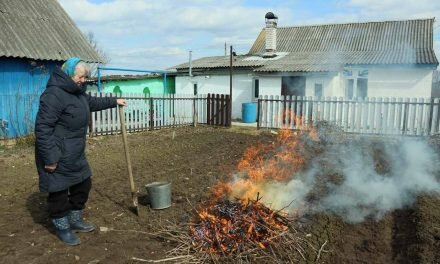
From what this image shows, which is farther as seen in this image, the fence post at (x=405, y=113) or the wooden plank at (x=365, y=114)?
the wooden plank at (x=365, y=114)

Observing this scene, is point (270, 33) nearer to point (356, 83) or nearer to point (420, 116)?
point (356, 83)

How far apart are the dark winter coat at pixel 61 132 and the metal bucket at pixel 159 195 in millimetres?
1094

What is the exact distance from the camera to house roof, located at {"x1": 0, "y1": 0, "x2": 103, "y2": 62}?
37.3 ft

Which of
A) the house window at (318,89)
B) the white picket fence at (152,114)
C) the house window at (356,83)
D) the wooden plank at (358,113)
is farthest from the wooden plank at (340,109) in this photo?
the white picket fence at (152,114)

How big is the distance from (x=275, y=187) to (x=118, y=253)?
2775mm

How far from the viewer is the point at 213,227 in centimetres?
397

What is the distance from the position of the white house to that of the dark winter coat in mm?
15364

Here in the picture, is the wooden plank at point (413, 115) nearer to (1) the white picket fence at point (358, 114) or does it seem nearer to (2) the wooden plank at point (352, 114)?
(1) the white picket fence at point (358, 114)

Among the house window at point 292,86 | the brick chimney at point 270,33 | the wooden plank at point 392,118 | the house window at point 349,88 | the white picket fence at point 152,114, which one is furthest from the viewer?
the brick chimney at point 270,33

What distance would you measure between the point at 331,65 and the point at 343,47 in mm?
3931

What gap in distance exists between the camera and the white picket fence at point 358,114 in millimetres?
12602

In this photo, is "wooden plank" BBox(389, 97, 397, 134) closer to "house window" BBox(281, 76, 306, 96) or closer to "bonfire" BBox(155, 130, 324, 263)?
"house window" BBox(281, 76, 306, 96)

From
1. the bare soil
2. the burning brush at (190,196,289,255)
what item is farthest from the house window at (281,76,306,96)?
the burning brush at (190,196,289,255)

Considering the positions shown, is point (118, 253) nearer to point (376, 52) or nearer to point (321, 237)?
point (321, 237)
